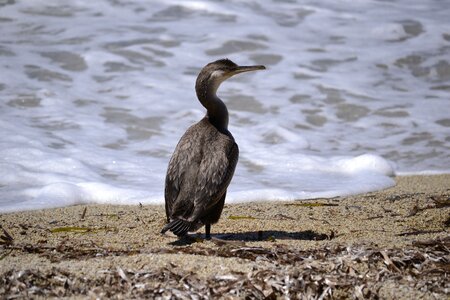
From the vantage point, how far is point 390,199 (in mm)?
6930

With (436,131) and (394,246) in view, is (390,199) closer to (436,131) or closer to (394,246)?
(394,246)

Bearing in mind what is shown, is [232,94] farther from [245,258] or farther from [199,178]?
[245,258]

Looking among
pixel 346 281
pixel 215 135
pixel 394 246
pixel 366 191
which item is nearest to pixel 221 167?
pixel 215 135

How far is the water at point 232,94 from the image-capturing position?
27.2 feet

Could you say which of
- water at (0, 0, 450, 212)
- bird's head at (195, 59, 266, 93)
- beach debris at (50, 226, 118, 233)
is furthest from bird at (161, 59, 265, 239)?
water at (0, 0, 450, 212)

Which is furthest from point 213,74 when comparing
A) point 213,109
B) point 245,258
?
point 245,258

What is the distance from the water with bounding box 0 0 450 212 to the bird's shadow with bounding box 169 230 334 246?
1615 millimetres

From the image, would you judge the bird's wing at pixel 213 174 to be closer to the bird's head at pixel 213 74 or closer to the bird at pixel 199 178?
the bird at pixel 199 178

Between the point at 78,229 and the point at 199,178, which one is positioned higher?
the point at 199,178

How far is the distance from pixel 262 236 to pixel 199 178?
62 centimetres

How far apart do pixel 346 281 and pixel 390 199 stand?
3.02 metres

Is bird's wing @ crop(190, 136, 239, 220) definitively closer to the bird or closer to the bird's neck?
the bird

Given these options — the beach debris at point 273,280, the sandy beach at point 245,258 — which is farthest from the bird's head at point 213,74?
the beach debris at point 273,280

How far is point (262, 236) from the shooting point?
565cm
